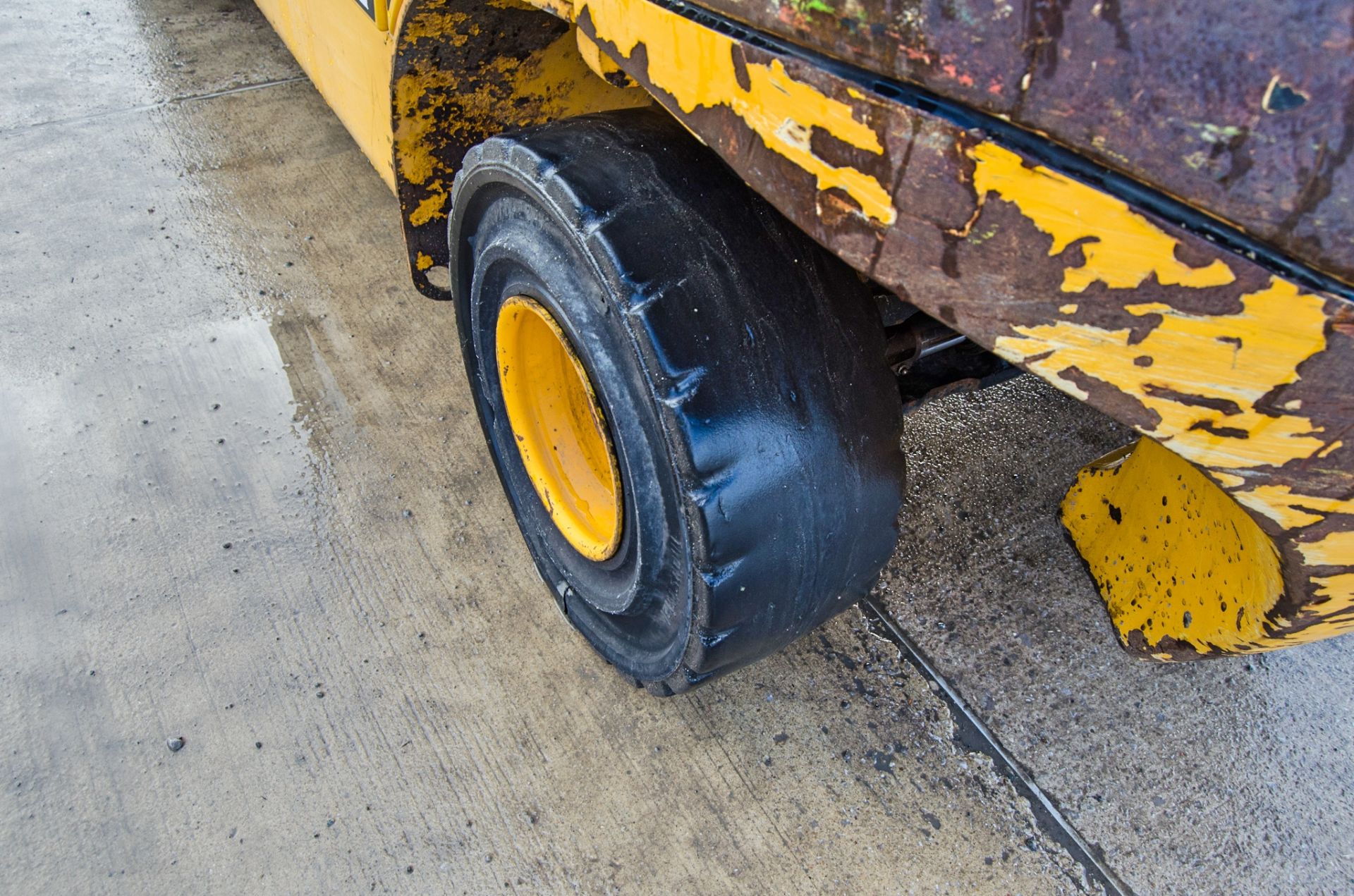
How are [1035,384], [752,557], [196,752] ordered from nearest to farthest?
1. [752,557]
2. [196,752]
3. [1035,384]

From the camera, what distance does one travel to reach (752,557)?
4.18ft

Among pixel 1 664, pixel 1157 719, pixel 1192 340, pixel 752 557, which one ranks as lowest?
pixel 1 664

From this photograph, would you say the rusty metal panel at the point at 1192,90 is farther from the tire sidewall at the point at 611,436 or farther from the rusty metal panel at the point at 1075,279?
the tire sidewall at the point at 611,436

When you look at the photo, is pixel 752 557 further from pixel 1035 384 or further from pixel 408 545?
pixel 1035 384

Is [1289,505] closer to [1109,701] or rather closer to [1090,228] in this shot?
[1090,228]

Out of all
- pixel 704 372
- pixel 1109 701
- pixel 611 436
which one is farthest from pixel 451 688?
pixel 1109 701

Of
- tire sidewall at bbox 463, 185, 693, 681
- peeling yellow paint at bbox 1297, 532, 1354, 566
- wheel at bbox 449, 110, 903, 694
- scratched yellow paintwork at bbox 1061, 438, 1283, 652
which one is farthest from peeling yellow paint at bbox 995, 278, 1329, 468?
tire sidewall at bbox 463, 185, 693, 681

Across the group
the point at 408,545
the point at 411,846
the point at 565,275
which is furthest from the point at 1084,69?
the point at 408,545

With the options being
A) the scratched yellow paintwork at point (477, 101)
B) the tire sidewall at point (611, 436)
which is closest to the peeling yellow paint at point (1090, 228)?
the tire sidewall at point (611, 436)

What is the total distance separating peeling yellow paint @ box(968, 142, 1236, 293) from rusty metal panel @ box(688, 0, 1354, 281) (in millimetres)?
29

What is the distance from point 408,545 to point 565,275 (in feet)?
3.27

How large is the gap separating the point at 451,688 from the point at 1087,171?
1.57 m

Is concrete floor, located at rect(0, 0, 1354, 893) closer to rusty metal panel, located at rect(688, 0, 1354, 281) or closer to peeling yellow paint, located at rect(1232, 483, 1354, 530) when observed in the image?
peeling yellow paint, located at rect(1232, 483, 1354, 530)

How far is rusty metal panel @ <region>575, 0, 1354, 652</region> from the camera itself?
0.71 meters
